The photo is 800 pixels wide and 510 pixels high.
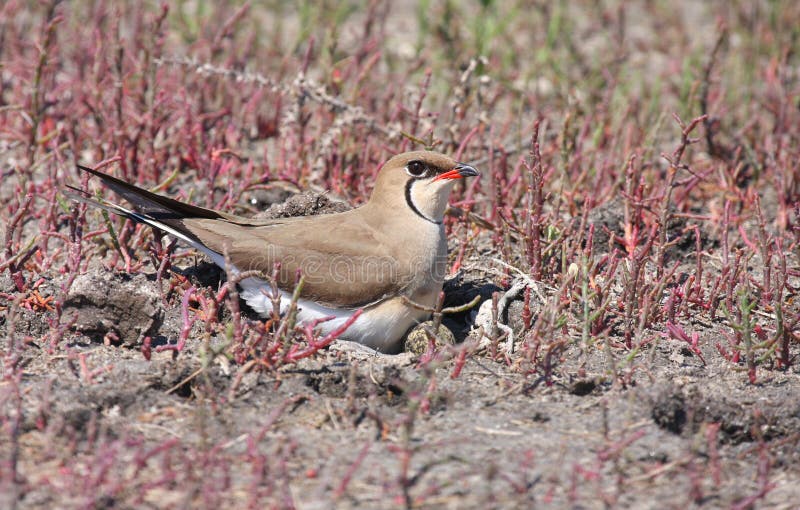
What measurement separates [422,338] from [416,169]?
0.77 meters

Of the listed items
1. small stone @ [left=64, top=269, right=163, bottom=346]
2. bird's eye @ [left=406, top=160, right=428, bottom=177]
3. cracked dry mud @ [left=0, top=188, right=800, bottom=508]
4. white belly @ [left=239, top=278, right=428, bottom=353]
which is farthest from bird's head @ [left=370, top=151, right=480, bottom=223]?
small stone @ [left=64, top=269, right=163, bottom=346]

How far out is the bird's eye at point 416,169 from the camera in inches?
175

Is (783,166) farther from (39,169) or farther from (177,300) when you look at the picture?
(39,169)

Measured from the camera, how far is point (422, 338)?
4.16 metres

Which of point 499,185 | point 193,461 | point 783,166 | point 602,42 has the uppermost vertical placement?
point 602,42

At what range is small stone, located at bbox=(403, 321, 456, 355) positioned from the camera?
410cm

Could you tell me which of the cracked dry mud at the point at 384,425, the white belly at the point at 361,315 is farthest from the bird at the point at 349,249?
the cracked dry mud at the point at 384,425

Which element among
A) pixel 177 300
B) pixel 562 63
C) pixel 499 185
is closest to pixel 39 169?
pixel 177 300

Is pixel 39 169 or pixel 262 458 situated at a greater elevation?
pixel 39 169

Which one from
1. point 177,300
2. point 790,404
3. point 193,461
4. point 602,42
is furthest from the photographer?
point 602,42

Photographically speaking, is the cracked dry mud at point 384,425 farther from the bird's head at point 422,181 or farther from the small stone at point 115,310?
the bird's head at point 422,181

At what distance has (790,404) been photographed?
3.57 m

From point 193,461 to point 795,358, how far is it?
7.86 ft

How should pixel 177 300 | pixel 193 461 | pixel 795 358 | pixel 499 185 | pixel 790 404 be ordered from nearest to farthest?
pixel 193 461
pixel 790 404
pixel 795 358
pixel 177 300
pixel 499 185
